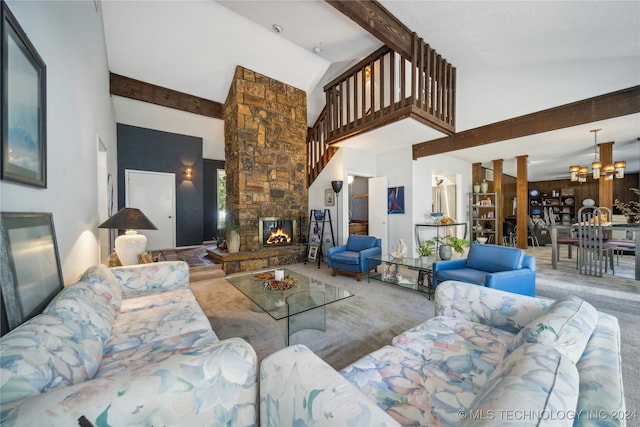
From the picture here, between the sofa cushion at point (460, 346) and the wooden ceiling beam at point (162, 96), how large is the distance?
556 cm

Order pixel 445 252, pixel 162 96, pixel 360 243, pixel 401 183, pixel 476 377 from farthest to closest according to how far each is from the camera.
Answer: pixel 401 183
pixel 162 96
pixel 360 243
pixel 445 252
pixel 476 377

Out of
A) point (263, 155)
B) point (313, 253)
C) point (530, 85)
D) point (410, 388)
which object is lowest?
point (313, 253)

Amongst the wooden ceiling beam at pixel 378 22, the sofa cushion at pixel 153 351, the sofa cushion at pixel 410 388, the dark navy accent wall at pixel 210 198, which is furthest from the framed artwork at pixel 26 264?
the dark navy accent wall at pixel 210 198

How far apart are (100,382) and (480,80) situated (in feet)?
18.6

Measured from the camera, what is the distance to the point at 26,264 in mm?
1169

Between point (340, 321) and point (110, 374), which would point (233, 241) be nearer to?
point (340, 321)

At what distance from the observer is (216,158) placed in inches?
292

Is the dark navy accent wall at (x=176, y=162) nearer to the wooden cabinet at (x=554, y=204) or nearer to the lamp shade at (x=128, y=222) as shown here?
the lamp shade at (x=128, y=222)

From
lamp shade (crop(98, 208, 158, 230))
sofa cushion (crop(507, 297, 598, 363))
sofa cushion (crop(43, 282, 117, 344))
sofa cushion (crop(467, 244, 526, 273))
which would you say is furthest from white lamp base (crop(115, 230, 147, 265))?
sofa cushion (crop(467, 244, 526, 273))

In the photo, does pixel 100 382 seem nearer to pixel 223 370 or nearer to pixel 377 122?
pixel 223 370

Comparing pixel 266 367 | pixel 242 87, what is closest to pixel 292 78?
pixel 242 87

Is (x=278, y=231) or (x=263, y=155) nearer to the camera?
(x=263, y=155)

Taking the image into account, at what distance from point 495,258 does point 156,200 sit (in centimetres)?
649

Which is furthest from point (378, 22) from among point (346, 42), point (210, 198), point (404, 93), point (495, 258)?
point (210, 198)
